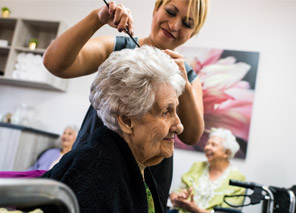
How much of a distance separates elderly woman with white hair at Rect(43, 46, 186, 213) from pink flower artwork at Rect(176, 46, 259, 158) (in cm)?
235

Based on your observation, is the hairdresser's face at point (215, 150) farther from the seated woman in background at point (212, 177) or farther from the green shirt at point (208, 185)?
the green shirt at point (208, 185)

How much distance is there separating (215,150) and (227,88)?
0.72 m

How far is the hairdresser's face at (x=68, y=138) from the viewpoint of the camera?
3.48 m

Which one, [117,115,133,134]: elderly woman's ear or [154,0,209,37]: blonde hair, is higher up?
[154,0,209,37]: blonde hair

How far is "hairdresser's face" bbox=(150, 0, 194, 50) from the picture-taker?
1.29 meters

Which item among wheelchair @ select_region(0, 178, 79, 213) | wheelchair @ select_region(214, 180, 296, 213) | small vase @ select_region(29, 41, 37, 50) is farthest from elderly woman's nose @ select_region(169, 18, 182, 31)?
small vase @ select_region(29, 41, 37, 50)

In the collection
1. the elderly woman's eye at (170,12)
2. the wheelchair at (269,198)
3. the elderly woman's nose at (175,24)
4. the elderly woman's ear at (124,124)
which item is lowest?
the wheelchair at (269,198)

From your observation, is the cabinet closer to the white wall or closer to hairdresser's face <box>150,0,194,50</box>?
the white wall

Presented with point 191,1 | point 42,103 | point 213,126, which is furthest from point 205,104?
point 191,1

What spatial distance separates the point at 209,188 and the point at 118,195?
219 centimetres

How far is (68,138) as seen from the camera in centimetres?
348

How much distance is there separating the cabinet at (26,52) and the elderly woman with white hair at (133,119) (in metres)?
2.80

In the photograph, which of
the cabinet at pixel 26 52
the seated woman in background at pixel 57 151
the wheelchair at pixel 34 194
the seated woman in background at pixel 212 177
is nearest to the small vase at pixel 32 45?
the cabinet at pixel 26 52

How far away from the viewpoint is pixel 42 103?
3.90 meters
